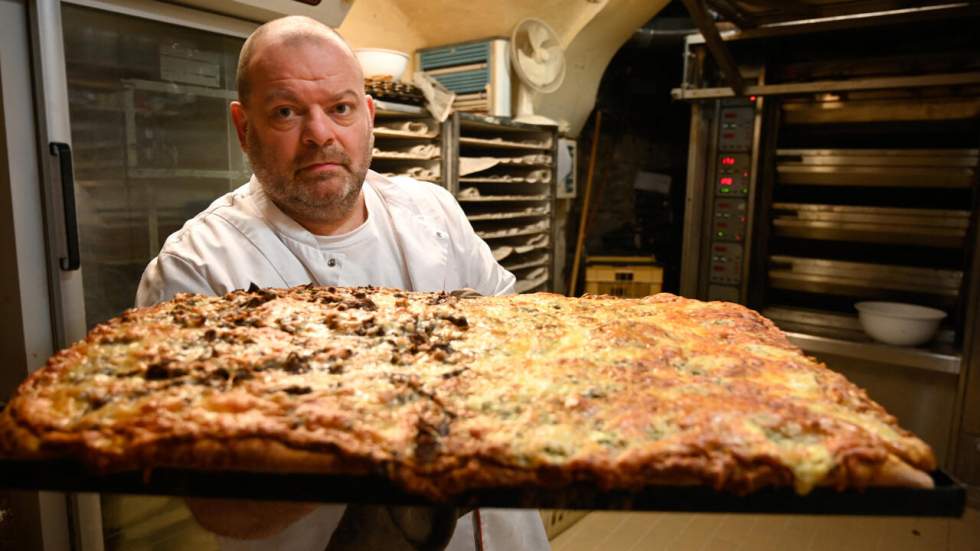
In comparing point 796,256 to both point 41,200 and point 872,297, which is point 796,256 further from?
point 41,200

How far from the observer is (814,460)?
0.77 metres

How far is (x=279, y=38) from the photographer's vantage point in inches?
60.6

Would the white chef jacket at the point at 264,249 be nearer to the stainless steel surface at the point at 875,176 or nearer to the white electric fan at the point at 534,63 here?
the white electric fan at the point at 534,63

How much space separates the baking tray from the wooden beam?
8.62 feet

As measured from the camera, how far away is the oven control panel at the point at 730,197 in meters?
3.92

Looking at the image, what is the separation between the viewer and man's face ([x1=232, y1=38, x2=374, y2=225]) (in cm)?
153

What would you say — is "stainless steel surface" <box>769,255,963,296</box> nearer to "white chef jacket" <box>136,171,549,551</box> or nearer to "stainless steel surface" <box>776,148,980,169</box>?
"stainless steel surface" <box>776,148,980,169</box>

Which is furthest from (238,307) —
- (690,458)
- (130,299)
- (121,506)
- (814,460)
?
(121,506)

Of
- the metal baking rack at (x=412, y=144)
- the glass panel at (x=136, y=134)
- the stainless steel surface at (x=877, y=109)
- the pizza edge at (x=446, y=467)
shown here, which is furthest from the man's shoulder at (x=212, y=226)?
the stainless steel surface at (x=877, y=109)

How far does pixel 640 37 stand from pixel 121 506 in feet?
16.5

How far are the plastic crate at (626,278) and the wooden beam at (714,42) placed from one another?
4.62 ft

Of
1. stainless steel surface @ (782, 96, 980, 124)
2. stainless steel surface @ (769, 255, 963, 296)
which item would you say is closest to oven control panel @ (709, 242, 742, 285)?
stainless steel surface @ (769, 255, 963, 296)

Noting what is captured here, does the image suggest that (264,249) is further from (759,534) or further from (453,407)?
(759,534)

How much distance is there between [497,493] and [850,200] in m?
3.85
